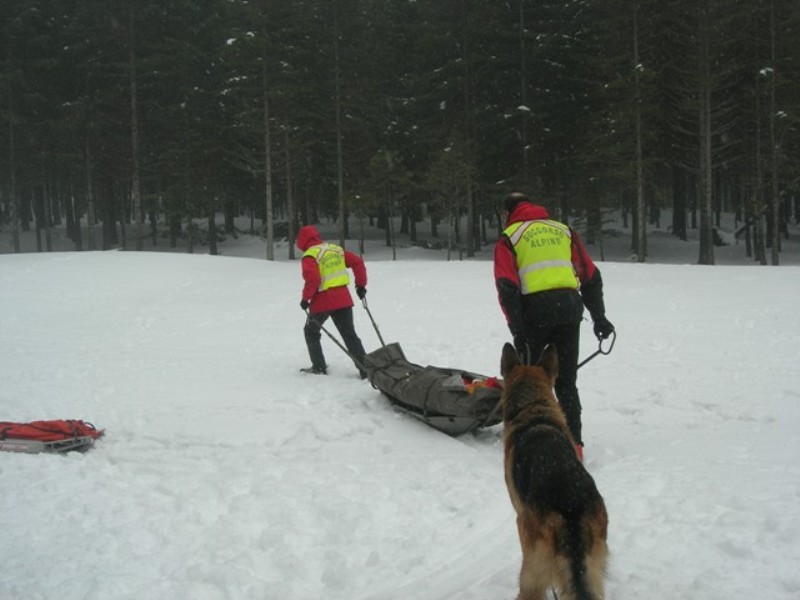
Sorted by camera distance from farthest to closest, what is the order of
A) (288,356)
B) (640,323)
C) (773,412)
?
(640,323) < (288,356) < (773,412)

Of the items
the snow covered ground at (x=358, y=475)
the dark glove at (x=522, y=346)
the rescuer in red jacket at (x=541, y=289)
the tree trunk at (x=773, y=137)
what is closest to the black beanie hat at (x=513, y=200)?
the rescuer in red jacket at (x=541, y=289)

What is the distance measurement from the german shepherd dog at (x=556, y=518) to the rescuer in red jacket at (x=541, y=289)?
5.61 ft

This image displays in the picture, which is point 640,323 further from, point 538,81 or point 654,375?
point 538,81

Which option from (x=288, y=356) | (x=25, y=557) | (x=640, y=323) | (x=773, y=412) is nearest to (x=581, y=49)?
(x=640, y=323)

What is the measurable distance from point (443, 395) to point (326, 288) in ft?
10.3

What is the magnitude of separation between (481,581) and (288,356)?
7107mm

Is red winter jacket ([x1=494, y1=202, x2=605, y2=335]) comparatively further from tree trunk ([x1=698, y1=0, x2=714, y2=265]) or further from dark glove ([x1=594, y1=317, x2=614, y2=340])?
tree trunk ([x1=698, y1=0, x2=714, y2=265])

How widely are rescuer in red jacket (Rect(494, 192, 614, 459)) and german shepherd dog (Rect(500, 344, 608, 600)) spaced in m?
1.71

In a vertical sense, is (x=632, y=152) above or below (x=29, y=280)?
above

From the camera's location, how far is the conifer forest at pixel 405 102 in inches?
942

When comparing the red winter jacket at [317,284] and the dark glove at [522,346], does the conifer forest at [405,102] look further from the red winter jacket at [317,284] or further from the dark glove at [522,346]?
the dark glove at [522,346]

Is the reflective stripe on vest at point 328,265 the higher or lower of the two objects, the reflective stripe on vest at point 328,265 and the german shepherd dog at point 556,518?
the higher

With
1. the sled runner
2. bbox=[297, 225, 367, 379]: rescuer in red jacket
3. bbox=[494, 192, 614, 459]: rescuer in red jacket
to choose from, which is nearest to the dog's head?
bbox=[494, 192, 614, 459]: rescuer in red jacket

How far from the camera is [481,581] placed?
3.14 m
